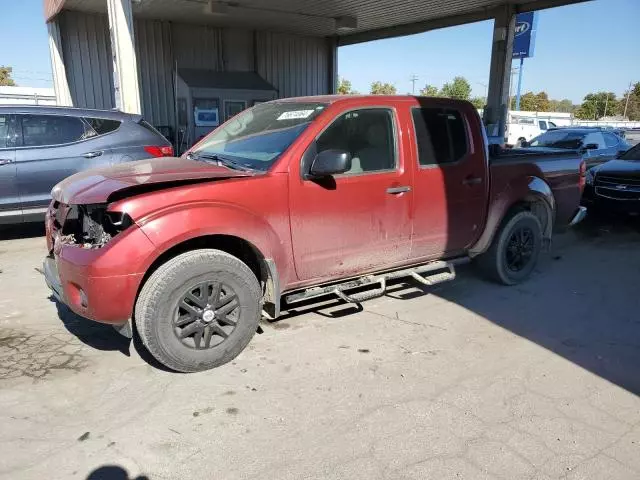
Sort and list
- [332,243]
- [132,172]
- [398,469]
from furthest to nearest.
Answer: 1. [332,243]
2. [132,172]
3. [398,469]

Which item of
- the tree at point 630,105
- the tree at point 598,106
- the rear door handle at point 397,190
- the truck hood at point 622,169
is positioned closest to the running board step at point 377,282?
the rear door handle at point 397,190

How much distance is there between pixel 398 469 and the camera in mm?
2527

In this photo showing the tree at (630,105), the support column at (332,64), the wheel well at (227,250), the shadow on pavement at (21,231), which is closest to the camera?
the wheel well at (227,250)

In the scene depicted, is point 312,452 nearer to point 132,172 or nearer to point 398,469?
point 398,469

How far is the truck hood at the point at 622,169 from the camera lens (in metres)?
7.82

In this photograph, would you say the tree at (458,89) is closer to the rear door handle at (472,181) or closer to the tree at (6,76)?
the tree at (6,76)

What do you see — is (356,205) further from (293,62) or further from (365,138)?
(293,62)

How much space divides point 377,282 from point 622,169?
19.3 feet

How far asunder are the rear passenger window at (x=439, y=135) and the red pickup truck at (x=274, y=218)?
0.04 feet

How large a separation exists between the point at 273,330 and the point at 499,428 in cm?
193

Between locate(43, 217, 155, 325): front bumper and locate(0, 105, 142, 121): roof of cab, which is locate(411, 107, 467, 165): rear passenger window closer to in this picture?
locate(43, 217, 155, 325): front bumper

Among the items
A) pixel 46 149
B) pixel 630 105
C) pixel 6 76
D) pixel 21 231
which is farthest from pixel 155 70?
pixel 630 105

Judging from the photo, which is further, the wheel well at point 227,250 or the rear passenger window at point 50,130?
the rear passenger window at point 50,130

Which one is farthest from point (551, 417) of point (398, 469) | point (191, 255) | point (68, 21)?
point (68, 21)
